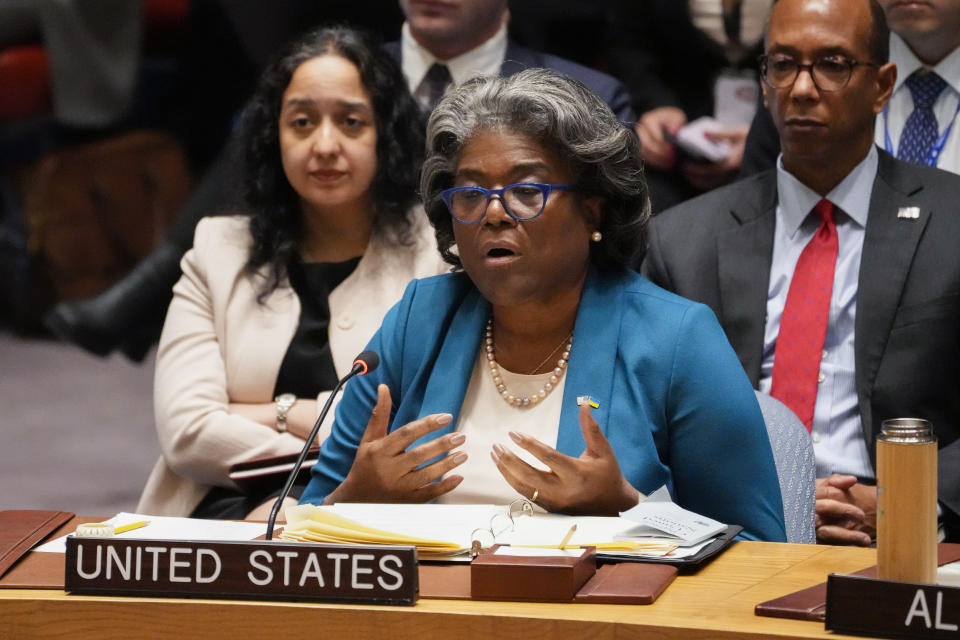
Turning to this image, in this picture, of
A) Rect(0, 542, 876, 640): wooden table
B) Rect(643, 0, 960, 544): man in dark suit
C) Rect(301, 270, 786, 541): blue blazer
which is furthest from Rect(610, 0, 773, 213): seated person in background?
Rect(0, 542, 876, 640): wooden table

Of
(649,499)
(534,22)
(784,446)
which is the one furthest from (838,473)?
(534,22)

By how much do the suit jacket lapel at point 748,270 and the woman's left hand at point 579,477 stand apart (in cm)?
97

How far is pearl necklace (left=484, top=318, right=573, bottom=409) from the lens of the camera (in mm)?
2285

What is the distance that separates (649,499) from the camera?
199 cm

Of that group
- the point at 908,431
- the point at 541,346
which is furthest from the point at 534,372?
the point at 908,431

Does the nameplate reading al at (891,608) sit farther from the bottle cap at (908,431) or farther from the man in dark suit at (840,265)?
the man in dark suit at (840,265)

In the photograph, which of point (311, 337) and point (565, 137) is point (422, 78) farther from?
point (565, 137)

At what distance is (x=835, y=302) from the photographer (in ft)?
9.48

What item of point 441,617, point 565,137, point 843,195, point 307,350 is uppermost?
point 565,137

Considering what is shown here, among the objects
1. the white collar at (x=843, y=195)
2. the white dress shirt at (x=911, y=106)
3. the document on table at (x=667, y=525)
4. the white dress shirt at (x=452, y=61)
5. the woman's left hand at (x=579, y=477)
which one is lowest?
the document on table at (x=667, y=525)

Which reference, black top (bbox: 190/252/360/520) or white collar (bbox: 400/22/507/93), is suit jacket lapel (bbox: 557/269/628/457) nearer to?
black top (bbox: 190/252/360/520)

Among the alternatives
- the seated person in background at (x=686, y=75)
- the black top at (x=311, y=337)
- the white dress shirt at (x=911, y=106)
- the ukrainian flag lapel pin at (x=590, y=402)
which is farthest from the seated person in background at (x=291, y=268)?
the white dress shirt at (x=911, y=106)

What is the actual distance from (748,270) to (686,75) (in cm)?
107

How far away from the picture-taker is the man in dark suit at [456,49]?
3.52 m
